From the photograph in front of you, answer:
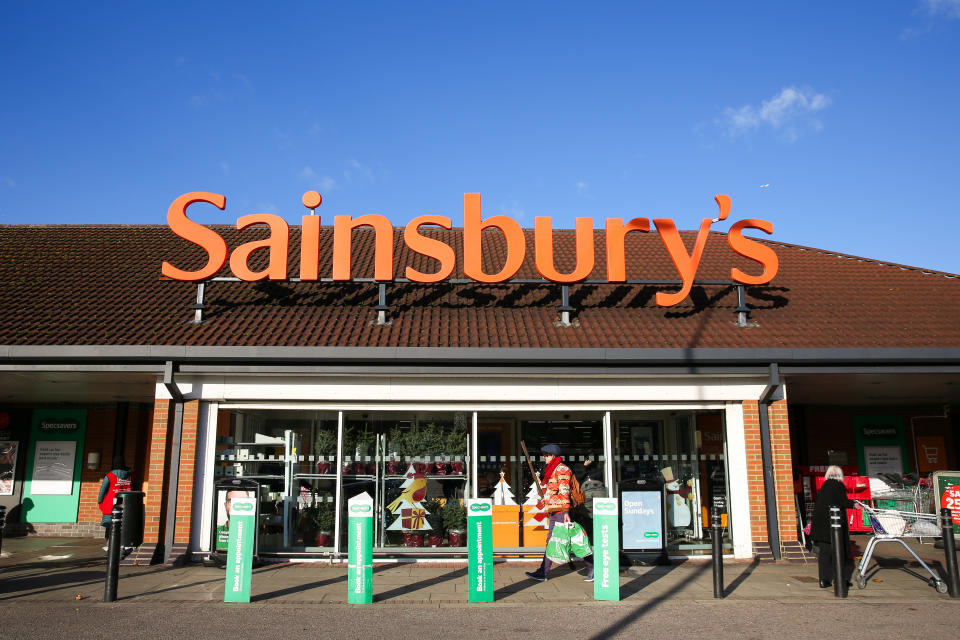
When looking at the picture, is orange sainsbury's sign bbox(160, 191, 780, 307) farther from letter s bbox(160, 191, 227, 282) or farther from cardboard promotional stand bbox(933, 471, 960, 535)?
cardboard promotional stand bbox(933, 471, 960, 535)

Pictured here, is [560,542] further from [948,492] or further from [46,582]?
[948,492]

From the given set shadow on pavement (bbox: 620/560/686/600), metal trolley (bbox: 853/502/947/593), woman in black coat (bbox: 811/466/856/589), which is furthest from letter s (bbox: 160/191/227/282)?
metal trolley (bbox: 853/502/947/593)

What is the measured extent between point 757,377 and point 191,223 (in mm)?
9819

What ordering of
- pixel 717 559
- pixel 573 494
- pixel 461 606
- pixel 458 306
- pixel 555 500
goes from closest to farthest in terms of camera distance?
pixel 461 606
pixel 717 559
pixel 555 500
pixel 573 494
pixel 458 306

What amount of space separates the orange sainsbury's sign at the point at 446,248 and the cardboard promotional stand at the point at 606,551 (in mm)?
5257

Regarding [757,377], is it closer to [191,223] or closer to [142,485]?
[191,223]

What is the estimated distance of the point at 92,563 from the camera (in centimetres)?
1101

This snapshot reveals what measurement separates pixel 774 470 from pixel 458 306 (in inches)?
224

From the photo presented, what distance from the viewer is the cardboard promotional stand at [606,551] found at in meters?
8.30

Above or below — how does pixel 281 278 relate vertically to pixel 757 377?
above

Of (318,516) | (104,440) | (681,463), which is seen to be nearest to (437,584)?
(318,516)

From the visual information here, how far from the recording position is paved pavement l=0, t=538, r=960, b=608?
8.47 meters

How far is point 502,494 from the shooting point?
11.6 meters

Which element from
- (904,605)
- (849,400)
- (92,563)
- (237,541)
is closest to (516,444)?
(237,541)
